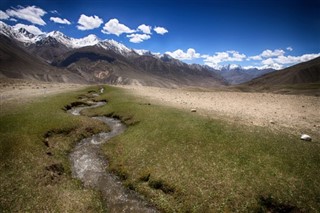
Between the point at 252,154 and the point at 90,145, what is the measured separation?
24.3 metres

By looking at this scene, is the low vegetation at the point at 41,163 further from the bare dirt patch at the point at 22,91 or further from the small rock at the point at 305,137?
the small rock at the point at 305,137

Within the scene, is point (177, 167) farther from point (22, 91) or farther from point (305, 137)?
point (22, 91)

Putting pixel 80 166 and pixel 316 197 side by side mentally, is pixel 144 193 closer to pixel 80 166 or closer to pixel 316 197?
pixel 80 166

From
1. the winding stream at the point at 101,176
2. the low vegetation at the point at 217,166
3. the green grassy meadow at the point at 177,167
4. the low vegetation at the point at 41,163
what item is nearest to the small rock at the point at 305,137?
the green grassy meadow at the point at 177,167

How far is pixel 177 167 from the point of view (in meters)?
26.4

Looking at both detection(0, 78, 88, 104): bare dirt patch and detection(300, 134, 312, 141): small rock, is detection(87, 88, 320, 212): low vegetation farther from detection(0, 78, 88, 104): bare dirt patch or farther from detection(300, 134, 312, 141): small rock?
detection(0, 78, 88, 104): bare dirt patch

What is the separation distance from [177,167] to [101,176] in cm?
956

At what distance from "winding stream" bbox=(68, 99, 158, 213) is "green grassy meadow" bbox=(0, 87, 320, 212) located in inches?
36.9

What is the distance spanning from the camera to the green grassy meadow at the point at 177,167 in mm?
21234

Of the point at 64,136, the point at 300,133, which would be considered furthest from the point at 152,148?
the point at 300,133

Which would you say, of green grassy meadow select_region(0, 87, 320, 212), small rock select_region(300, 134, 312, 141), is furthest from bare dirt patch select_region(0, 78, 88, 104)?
small rock select_region(300, 134, 312, 141)

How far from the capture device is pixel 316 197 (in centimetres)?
2088

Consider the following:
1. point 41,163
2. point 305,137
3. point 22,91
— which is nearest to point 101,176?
point 41,163

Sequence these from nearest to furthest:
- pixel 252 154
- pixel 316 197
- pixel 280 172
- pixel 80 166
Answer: pixel 316 197
pixel 280 172
pixel 252 154
pixel 80 166
